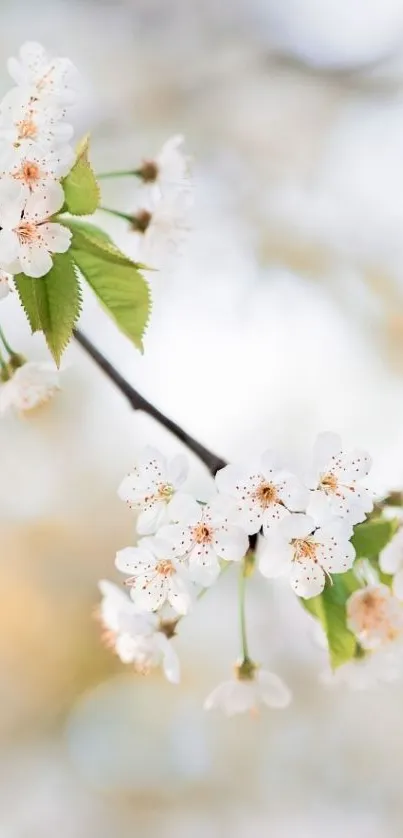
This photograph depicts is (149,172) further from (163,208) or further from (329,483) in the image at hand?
(329,483)

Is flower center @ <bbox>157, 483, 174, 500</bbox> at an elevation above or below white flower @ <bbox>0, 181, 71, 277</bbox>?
below

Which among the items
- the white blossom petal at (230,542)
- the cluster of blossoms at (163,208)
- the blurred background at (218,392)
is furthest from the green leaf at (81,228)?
the blurred background at (218,392)

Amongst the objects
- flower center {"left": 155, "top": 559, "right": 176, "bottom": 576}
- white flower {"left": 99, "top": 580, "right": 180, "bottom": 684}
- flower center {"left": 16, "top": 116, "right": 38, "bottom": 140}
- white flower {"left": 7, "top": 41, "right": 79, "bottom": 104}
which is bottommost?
white flower {"left": 99, "top": 580, "right": 180, "bottom": 684}

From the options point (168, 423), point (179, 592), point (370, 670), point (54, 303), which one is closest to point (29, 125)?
point (54, 303)

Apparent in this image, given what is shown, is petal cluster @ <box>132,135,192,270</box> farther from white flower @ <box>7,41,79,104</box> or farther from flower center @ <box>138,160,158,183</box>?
white flower @ <box>7,41,79,104</box>

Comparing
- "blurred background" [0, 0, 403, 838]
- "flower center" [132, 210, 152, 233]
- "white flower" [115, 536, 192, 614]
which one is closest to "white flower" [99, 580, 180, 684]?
"white flower" [115, 536, 192, 614]

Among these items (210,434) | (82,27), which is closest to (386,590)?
(210,434)
